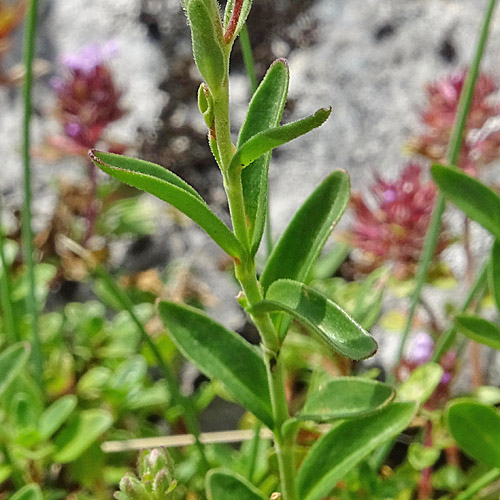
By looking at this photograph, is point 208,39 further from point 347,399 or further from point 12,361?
point 12,361

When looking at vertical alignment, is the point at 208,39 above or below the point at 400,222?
above

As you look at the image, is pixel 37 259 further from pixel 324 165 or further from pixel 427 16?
pixel 427 16

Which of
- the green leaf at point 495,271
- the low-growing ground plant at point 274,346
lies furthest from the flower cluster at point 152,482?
the green leaf at point 495,271

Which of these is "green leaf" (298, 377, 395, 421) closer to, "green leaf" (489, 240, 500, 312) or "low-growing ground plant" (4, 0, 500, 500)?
"low-growing ground plant" (4, 0, 500, 500)

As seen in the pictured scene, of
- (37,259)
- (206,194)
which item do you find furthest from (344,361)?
(37,259)

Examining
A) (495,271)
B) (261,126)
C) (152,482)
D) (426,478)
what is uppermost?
(261,126)

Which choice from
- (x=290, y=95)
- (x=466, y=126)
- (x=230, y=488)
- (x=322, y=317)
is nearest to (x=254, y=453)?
(x=230, y=488)

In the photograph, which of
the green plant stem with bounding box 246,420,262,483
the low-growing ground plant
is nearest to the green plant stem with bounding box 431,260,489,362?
the low-growing ground plant
